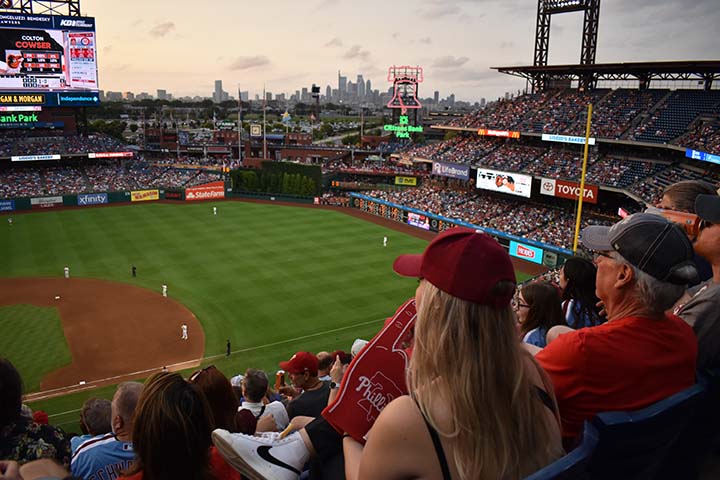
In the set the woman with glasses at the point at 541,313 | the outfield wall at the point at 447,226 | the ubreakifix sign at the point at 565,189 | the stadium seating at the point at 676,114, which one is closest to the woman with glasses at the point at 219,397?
the woman with glasses at the point at 541,313

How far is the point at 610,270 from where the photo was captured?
2725 mm

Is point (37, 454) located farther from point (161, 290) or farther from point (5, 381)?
point (161, 290)

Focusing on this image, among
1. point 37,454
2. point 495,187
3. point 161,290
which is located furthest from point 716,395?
point 495,187

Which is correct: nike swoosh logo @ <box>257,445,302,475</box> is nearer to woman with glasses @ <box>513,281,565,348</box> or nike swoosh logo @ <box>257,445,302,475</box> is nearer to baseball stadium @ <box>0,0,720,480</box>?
baseball stadium @ <box>0,0,720,480</box>

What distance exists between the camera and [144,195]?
49281 millimetres

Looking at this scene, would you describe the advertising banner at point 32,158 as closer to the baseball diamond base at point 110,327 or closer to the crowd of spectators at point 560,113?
the baseball diamond base at point 110,327

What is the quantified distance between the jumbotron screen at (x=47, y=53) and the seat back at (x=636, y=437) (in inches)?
2117

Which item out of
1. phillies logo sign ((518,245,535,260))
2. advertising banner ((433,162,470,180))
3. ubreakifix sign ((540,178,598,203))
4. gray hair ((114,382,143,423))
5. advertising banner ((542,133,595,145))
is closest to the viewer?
gray hair ((114,382,143,423))

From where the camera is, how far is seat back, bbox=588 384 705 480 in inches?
76.5

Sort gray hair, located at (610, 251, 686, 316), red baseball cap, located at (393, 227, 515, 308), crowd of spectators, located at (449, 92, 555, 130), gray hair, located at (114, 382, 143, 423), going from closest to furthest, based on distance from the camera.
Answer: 1. red baseball cap, located at (393, 227, 515, 308)
2. gray hair, located at (610, 251, 686, 316)
3. gray hair, located at (114, 382, 143, 423)
4. crowd of spectators, located at (449, 92, 555, 130)

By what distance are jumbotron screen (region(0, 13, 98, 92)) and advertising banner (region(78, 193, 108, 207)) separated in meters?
9.93

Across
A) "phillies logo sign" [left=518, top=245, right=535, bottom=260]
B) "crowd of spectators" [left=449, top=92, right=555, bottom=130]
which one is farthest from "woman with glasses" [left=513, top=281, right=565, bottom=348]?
"crowd of spectators" [left=449, top=92, right=555, bottom=130]

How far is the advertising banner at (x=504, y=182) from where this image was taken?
122 feet

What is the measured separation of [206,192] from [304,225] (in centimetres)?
1482
